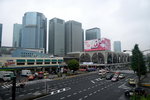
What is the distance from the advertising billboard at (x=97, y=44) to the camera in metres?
94.8

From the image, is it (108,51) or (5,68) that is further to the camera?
(108,51)

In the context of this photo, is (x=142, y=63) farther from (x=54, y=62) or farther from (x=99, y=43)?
(x=99, y=43)

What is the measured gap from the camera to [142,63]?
39.1 metres

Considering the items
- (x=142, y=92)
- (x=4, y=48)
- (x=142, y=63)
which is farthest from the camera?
(x=4, y=48)

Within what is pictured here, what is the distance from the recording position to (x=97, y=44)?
97.1m

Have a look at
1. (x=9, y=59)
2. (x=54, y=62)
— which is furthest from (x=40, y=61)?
(x=9, y=59)

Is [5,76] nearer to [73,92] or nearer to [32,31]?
[73,92]

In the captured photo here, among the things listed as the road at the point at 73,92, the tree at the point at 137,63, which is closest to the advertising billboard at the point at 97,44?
the tree at the point at 137,63

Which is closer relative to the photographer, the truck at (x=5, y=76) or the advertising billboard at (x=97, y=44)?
the truck at (x=5, y=76)

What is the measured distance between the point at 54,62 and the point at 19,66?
74.8 feet

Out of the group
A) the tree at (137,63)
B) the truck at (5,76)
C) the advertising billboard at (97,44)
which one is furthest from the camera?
the advertising billboard at (97,44)

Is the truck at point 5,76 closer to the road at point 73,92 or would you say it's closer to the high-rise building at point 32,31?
the road at point 73,92

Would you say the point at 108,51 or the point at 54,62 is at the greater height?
the point at 108,51

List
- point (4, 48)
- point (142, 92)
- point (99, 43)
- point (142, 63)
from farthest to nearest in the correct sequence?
point (4, 48), point (99, 43), point (142, 63), point (142, 92)
